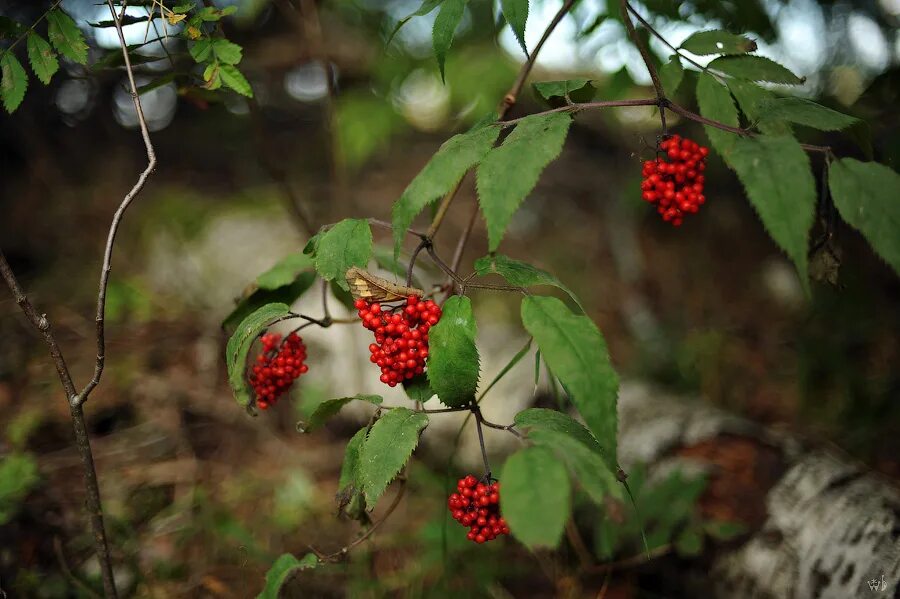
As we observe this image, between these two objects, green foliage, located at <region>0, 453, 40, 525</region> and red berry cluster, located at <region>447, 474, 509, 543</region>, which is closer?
red berry cluster, located at <region>447, 474, 509, 543</region>

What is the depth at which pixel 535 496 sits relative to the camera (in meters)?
0.74

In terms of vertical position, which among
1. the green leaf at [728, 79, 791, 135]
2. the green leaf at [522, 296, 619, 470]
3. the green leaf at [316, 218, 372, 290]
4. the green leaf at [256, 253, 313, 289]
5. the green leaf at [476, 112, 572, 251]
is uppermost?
the green leaf at [728, 79, 791, 135]

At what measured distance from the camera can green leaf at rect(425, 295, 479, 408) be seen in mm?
962

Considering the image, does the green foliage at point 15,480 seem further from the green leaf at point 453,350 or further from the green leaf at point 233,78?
the green leaf at point 453,350

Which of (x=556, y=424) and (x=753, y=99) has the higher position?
(x=753, y=99)

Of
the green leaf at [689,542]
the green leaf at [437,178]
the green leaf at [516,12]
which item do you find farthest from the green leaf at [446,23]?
the green leaf at [689,542]

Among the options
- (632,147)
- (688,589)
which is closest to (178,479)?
(688,589)

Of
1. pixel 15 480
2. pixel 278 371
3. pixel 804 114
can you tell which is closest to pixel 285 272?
pixel 278 371

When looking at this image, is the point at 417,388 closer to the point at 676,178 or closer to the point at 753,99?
the point at 676,178

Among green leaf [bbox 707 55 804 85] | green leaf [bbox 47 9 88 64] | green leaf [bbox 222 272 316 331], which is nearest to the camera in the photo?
green leaf [bbox 707 55 804 85]

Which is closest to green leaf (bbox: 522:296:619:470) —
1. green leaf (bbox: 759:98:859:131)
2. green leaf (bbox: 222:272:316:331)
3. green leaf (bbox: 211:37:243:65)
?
green leaf (bbox: 759:98:859:131)

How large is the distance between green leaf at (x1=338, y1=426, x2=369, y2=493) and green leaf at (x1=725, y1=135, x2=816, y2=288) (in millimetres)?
750

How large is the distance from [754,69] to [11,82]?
1.40m

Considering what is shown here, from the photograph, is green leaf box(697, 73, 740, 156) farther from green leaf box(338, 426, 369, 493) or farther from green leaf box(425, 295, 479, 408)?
green leaf box(338, 426, 369, 493)
